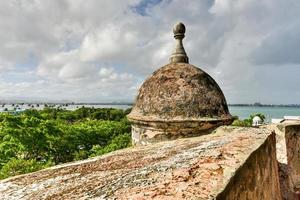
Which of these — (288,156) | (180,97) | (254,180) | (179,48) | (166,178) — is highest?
(179,48)

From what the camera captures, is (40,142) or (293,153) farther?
(40,142)

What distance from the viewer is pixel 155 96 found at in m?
7.42

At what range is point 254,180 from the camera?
3307mm

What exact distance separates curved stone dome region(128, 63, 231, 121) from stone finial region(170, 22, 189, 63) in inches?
15.7

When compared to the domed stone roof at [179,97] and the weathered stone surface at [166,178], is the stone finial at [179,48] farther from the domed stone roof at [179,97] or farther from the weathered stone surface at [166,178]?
the weathered stone surface at [166,178]

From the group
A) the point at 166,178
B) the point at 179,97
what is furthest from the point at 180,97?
the point at 166,178

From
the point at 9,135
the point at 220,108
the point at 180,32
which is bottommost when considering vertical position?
the point at 9,135

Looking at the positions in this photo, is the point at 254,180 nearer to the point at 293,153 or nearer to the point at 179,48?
the point at 293,153

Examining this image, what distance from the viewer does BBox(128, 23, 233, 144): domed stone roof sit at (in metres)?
6.88

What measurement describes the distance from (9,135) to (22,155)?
1744 millimetres

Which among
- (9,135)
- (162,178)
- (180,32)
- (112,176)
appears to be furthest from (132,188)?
(9,135)

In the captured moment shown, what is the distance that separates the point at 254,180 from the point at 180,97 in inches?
156

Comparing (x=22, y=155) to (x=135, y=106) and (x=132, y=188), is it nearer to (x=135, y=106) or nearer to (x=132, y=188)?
(x=135, y=106)

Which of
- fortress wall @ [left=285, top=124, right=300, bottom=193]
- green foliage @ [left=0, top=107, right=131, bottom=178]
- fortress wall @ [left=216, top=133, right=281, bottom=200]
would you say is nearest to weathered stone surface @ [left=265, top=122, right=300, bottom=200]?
fortress wall @ [left=285, top=124, right=300, bottom=193]
